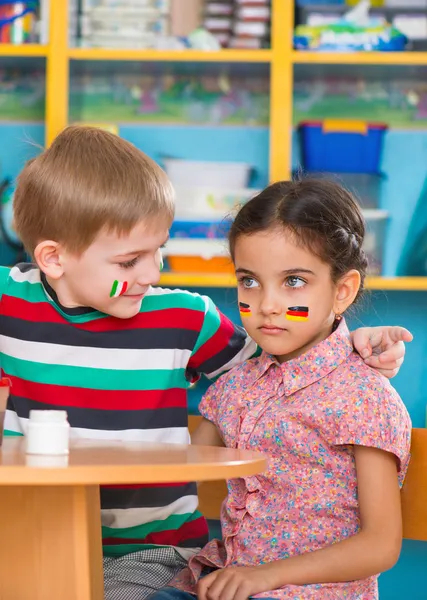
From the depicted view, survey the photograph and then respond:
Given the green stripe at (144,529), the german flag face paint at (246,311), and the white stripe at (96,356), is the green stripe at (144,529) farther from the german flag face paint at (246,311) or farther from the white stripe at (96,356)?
the german flag face paint at (246,311)

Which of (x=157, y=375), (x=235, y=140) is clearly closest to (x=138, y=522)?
(x=157, y=375)

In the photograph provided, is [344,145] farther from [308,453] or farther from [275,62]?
[308,453]

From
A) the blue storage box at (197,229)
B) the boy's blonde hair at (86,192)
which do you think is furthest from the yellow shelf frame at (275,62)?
the boy's blonde hair at (86,192)

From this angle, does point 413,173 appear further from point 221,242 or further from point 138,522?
point 138,522

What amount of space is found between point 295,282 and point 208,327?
0.22 meters

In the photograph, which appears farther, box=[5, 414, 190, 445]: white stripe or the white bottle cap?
box=[5, 414, 190, 445]: white stripe

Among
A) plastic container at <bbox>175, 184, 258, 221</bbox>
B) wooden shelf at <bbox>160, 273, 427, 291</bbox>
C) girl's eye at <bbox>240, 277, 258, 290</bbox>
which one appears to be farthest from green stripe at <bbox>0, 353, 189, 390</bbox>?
plastic container at <bbox>175, 184, 258, 221</bbox>

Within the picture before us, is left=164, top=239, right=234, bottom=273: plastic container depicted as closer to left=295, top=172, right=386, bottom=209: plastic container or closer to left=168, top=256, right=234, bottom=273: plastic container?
left=168, top=256, right=234, bottom=273: plastic container

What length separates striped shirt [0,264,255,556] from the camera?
4.88 feet

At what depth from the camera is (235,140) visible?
3.05 m

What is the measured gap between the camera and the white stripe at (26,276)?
1.57 metres

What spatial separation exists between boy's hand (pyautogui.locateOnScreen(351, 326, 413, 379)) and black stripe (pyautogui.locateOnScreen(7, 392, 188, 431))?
334 millimetres

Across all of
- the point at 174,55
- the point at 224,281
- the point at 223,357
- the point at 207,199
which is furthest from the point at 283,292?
the point at 174,55

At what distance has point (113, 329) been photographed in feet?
4.97
